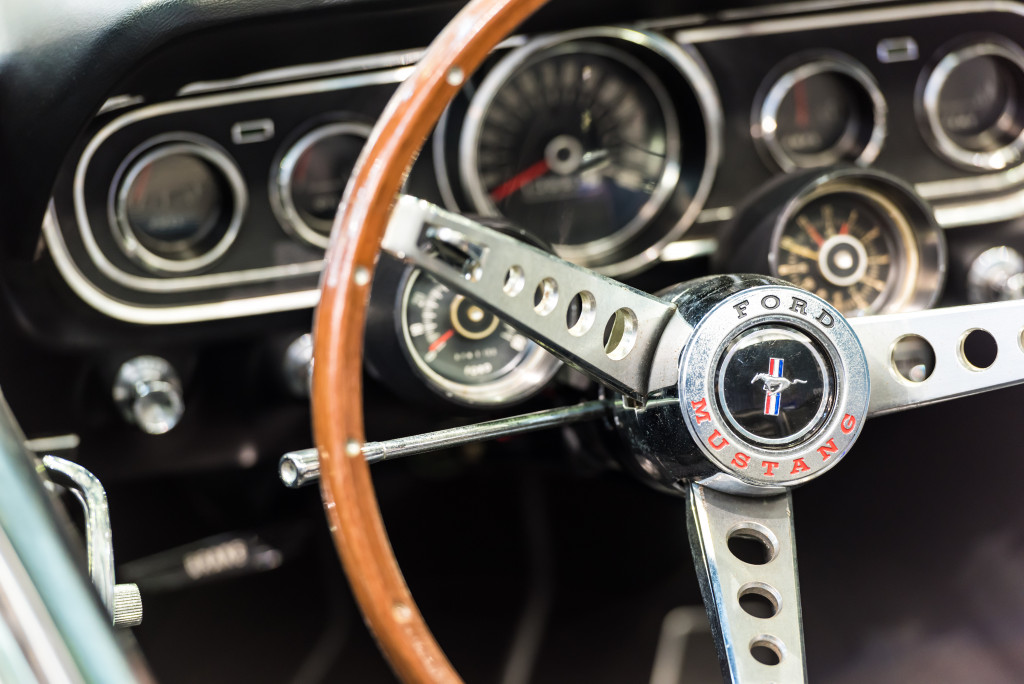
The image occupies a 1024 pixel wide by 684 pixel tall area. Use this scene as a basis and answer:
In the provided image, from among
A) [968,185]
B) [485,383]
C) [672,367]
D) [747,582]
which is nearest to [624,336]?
[672,367]

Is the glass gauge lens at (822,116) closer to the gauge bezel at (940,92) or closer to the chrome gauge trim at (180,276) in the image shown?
the gauge bezel at (940,92)

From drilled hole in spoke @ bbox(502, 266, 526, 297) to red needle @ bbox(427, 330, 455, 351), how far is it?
1.62 ft

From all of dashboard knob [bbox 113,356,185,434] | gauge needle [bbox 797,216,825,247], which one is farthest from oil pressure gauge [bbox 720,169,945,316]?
dashboard knob [bbox 113,356,185,434]

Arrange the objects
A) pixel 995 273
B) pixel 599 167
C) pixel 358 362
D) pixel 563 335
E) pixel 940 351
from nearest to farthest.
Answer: pixel 358 362, pixel 563 335, pixel 940 351, pixel 599 167, pixel 995 273

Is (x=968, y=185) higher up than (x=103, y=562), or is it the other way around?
(x=968, y=185)

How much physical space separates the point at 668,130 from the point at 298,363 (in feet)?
2.42

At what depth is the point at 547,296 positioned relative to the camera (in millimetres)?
965

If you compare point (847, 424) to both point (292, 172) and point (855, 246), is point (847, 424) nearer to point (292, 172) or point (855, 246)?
point (855, 246)

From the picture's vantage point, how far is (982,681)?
5.42ft

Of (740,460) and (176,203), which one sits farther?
(176,203)

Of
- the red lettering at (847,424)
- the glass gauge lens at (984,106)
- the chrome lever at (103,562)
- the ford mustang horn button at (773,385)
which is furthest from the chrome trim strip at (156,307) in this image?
the glass gauge lens at (984,106)

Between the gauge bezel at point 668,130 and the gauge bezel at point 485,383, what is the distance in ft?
0.89

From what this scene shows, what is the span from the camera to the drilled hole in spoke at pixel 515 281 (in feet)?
3.00

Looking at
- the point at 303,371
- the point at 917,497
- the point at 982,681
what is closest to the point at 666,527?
the point at 917,497
